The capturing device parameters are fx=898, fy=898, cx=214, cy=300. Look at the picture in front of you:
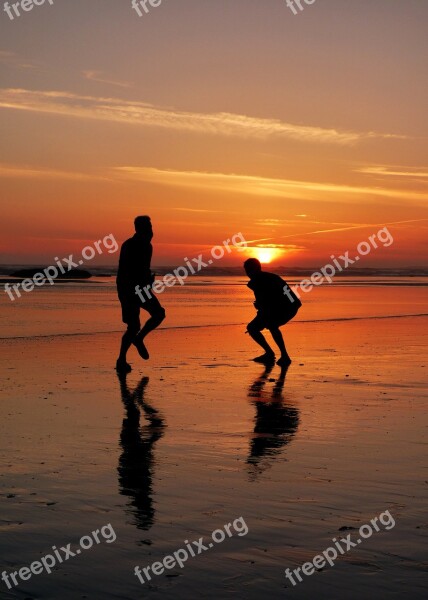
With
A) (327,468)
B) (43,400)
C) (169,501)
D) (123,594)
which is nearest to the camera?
(123,594)

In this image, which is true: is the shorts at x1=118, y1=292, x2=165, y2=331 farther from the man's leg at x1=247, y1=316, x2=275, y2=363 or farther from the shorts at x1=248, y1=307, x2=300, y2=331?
the shorts at x1=248, y1=307, x2=300, y2=331

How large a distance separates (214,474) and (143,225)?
698 cm

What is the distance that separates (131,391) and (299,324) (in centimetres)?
1116

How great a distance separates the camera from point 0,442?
276 inches

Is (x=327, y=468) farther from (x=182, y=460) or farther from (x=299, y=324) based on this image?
(x=299, y=324)

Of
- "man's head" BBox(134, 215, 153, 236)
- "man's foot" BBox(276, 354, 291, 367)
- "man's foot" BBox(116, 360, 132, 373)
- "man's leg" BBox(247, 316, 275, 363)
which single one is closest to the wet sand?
"man's foot" BBox(116, 360, 132, 373)

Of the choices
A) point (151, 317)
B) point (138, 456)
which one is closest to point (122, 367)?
point (151, 317)

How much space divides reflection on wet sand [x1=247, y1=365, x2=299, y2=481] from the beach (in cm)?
2

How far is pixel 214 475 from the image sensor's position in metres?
6.05

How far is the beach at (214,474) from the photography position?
4191 mm

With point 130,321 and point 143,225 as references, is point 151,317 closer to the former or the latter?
point 130,321

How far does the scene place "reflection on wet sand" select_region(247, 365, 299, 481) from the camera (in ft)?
21.5

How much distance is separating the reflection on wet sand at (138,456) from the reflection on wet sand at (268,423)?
75 centimetres

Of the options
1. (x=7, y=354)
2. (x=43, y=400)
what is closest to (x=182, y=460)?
(x=43, y=400)
